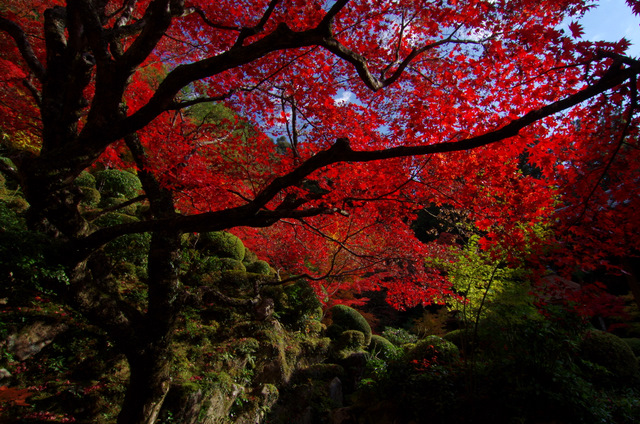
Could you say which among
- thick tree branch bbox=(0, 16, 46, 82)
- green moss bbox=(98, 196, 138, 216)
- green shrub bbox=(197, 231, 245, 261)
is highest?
green moss bbox=(98, 196, 138, 216)

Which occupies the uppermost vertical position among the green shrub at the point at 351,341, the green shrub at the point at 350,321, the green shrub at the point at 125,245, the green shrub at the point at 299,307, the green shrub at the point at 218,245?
the green shrub at the point at 218,245

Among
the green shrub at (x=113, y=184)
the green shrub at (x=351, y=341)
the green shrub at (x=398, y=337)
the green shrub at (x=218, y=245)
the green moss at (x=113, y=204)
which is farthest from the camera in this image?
the green shrub at (x=398, y=337)

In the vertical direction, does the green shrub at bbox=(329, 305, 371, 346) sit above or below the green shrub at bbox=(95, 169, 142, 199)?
below

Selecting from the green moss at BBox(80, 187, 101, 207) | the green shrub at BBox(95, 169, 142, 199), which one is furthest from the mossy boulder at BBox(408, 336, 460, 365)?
the green shrub at BBox(95, 169, 142, 199)

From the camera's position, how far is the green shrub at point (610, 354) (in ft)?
24.8

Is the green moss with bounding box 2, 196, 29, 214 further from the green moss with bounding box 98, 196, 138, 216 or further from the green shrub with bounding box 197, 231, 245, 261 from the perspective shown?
the green shrub with bounding box 197, 231, 245, 261

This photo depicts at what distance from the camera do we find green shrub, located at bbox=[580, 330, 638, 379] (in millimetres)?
7562

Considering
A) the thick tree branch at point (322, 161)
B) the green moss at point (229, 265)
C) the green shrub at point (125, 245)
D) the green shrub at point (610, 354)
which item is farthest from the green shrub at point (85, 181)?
the green shrub at point (610, 354)

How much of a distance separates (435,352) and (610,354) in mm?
5428

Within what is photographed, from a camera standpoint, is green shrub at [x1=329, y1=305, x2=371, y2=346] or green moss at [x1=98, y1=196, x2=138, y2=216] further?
green shrub at [x1=329, y1=305, x2=371, y2=346]

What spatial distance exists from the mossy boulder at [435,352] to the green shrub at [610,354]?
404 centimetres

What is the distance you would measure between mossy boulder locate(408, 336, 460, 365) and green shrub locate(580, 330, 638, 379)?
4038 millimetres

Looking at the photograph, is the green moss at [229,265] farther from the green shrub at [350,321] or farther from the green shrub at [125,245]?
the green shrub at [350,321]

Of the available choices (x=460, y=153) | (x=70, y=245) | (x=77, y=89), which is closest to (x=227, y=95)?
(x=77, y=89)
